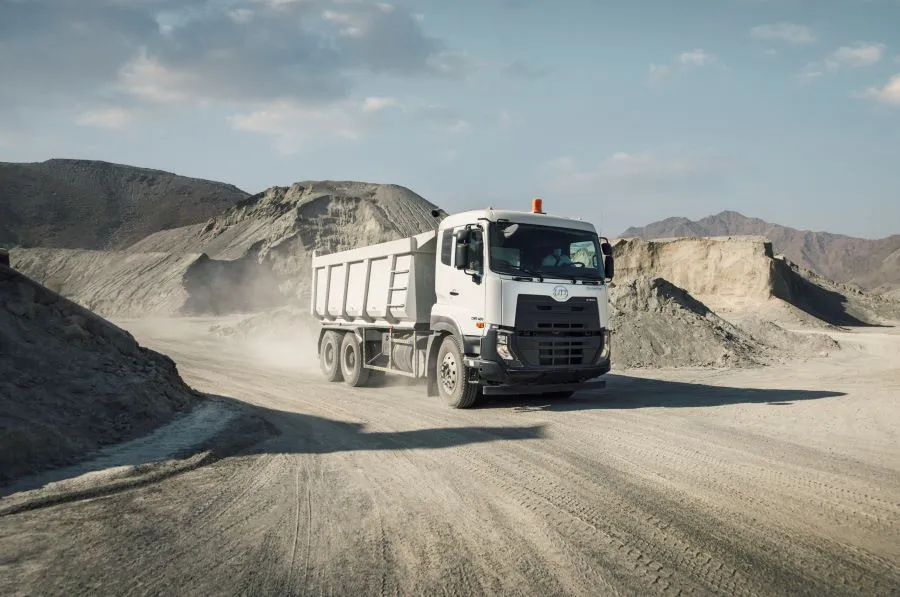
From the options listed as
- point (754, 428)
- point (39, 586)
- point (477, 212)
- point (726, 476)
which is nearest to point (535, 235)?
point (477, 212)

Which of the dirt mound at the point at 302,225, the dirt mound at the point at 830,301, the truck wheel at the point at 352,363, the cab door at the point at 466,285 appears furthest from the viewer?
the dirt mound at the point at 302,225

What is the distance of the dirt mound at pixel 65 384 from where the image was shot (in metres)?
6.05

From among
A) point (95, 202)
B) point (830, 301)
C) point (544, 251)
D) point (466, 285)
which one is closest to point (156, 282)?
point (466, 285)

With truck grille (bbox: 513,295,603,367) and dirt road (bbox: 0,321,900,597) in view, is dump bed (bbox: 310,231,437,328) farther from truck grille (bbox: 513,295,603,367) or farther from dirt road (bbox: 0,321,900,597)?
dirt road (bbox: 0,321,900,597)

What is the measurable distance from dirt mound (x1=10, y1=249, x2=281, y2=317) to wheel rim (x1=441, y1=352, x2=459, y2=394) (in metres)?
40.2

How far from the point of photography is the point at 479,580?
356 cm

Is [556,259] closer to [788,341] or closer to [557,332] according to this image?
[557,332]

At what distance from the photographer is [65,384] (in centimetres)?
739

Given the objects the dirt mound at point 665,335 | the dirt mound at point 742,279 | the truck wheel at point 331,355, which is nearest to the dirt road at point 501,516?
the truck wheel at point 331,355

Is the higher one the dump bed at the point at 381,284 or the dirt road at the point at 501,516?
the dump bed at the point at 381,284

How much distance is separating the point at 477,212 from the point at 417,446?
4429mm

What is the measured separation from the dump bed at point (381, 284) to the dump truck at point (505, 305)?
3 centimetres

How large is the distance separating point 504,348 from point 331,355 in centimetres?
687

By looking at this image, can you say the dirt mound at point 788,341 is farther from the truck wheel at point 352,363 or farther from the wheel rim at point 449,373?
the wheel rim at point 449,373
